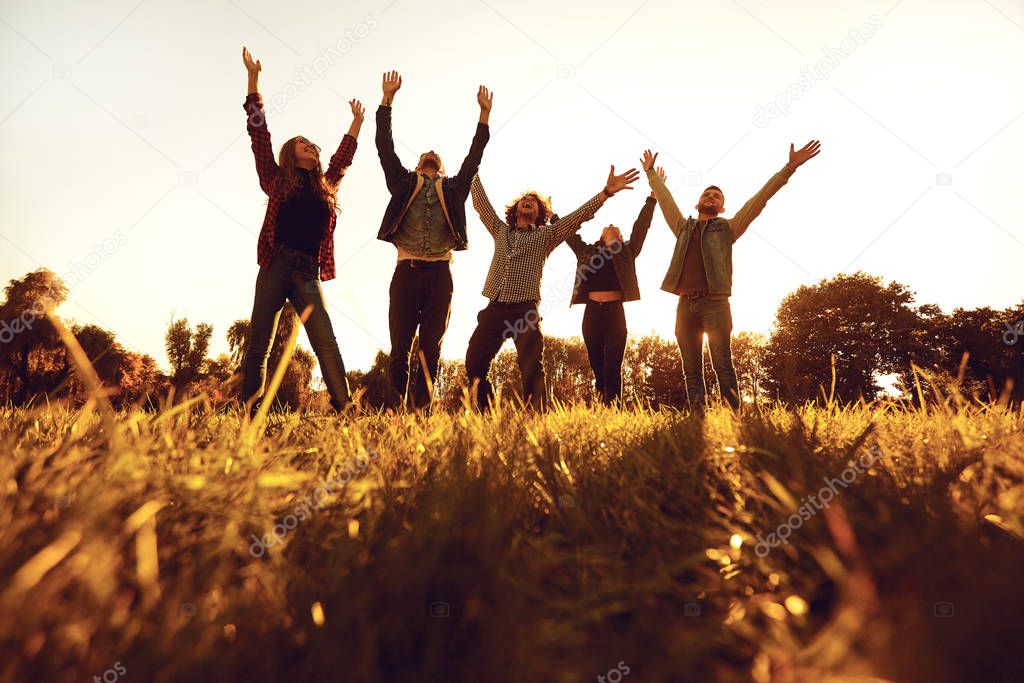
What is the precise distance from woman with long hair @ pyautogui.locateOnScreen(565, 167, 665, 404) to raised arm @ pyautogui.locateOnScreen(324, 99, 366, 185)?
305cm

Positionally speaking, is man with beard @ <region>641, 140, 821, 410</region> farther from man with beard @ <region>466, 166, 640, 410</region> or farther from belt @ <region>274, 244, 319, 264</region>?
belt @ <region>274, 244, 319, 264</region>

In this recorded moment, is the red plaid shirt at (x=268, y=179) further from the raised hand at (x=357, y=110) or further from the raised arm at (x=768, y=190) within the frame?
the raised arm at (x=768, y=190)

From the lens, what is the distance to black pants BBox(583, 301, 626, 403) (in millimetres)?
7684

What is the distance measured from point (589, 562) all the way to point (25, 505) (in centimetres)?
162

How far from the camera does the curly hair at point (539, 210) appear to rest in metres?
7.22

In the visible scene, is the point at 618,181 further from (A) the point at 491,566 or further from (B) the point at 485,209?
(A) the point at 491,566

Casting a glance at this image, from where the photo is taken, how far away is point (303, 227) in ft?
17.5

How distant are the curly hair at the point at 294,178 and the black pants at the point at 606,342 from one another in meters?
3.89

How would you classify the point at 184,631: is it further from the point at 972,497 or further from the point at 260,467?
the point at 972,497

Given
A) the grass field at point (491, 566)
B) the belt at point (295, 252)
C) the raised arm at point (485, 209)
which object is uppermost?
the raised arm at point (485, 209)

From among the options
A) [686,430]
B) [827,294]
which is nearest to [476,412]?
[686,430]

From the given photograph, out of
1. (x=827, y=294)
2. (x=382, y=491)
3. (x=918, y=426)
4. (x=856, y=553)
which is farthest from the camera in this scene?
(x=827, y=294)

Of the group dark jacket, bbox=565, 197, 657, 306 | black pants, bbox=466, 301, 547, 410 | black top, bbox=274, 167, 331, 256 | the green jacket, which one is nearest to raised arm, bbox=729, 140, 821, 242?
the green jacket

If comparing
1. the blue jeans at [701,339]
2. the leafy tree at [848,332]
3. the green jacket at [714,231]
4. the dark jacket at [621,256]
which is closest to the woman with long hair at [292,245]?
the dark jacket at [621,256]
